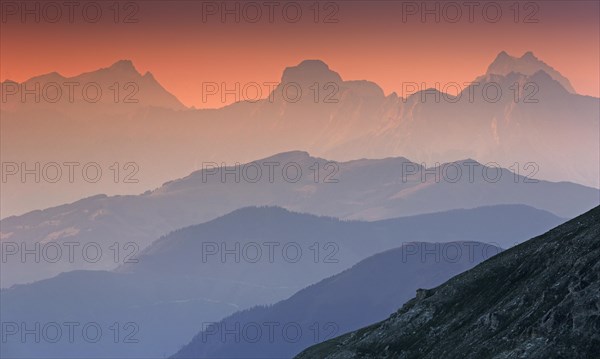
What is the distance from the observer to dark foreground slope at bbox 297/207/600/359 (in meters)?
88.4

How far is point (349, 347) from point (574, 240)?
38.0m

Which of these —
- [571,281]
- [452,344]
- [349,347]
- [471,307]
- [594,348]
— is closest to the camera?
[594,348]

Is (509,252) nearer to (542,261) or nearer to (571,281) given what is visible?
(542,261)

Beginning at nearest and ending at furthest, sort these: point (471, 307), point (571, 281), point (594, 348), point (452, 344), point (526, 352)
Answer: point (594, 348) < point (526, 352) < point (571, 281) < point (452, 344) < point (471, 307)

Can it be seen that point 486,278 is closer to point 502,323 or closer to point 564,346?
point 502,323

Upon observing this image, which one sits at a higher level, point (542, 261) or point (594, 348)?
point (542, 261)

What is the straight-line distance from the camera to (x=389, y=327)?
131 meters

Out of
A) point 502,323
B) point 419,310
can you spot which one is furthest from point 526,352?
point 419,310

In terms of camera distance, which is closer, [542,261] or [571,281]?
[571,281]

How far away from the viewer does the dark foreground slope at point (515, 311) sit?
88.4 m

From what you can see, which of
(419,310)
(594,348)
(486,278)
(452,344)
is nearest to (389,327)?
(419,310)

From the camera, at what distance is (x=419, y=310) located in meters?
129

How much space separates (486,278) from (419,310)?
859 cm

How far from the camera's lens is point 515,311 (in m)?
102
